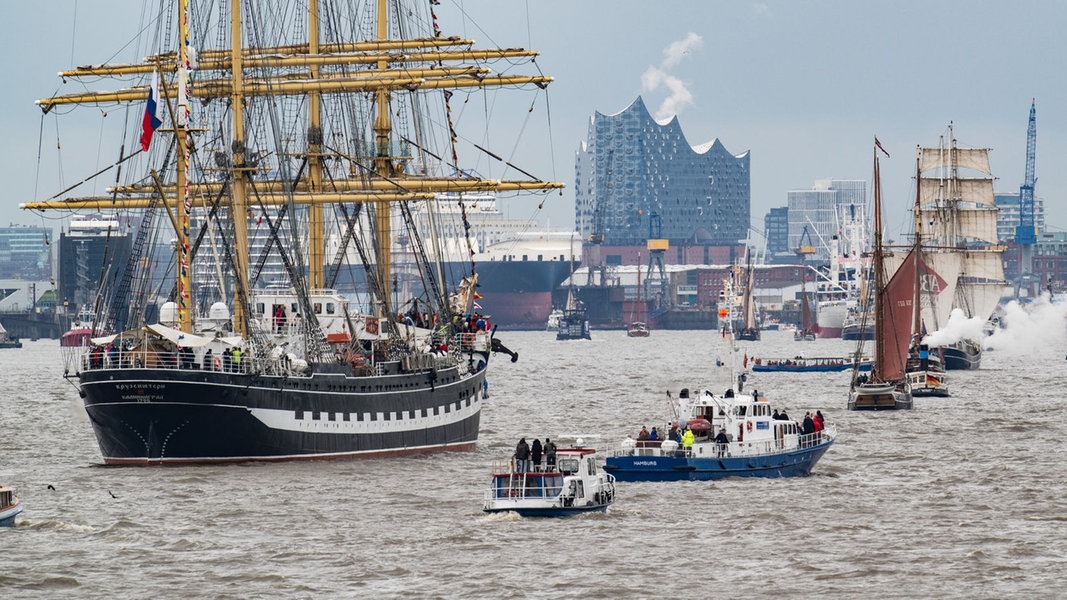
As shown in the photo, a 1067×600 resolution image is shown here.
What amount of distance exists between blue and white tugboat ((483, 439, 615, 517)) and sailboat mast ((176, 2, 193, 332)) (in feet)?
68.7

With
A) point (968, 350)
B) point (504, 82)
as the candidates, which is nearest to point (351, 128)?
point (504, 82)

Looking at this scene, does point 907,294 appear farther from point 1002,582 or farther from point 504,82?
point 1002,582

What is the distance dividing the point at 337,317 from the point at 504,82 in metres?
21.8

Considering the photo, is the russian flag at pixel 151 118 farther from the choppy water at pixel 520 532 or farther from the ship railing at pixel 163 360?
the choppy water at pixel 520 532

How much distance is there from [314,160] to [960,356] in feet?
304

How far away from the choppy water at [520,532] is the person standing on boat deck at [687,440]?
3.70 feet

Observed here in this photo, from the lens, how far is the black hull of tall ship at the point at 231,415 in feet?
210

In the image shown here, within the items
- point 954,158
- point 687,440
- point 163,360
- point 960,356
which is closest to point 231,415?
point 163,360

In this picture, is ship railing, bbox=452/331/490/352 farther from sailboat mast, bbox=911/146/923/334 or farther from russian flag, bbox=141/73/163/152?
sailboat mast, bbox=911/146/923/334

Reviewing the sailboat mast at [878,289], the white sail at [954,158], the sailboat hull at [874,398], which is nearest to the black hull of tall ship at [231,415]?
the sailboat hull at [874,398]

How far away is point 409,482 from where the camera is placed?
62.1 metres

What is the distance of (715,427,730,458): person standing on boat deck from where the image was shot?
194 ft

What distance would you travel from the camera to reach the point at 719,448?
194 ft

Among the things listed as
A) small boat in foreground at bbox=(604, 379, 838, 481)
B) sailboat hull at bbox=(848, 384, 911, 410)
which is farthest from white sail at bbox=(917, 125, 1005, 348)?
small boat in foreground at bbox=(604, 379, 838, 481)
